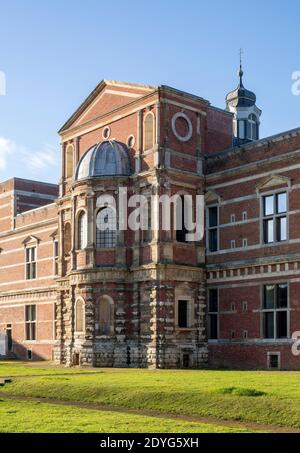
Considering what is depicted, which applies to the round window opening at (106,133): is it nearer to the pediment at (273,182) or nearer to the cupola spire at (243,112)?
the pediment at (273,182)

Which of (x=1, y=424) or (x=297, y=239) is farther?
(x=297, y=239)

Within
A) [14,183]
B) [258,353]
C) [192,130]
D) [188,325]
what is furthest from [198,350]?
[14,183]

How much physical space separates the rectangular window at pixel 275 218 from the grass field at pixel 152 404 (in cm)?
912

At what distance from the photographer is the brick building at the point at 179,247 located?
113 ft

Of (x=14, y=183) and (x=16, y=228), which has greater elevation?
(x=14, y=183)

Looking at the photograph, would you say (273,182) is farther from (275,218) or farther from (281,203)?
(275,218)

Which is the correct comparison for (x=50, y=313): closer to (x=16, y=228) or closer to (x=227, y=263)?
(x=16, y=228)

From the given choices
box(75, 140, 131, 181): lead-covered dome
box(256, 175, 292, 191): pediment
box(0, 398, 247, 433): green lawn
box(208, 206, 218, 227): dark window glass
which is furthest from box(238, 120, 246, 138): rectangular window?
box(0, 398, 247, 433): green lawn

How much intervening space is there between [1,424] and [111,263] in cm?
2185

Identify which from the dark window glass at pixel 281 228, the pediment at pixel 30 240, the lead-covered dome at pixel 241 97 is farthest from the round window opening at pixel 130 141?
the lead-covered dome at pixel 241 97

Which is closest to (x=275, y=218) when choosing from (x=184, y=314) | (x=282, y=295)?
(x=282, y=295)

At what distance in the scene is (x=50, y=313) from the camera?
162 feet

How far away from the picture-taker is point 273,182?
3469cm

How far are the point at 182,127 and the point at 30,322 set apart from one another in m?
20.7
